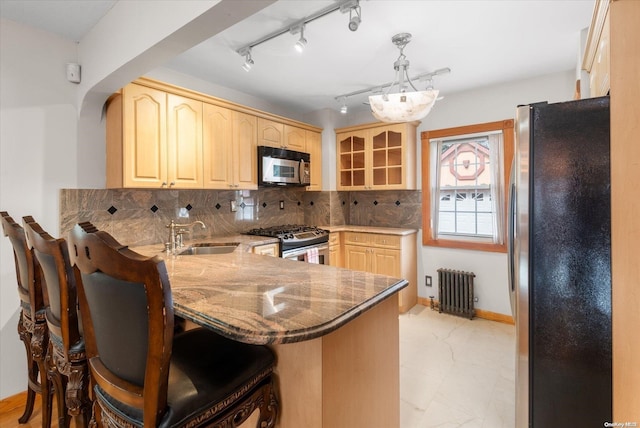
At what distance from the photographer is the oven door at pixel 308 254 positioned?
3.17 metres

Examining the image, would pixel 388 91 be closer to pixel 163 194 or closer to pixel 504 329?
pixel 163 194

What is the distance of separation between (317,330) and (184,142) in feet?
7.68

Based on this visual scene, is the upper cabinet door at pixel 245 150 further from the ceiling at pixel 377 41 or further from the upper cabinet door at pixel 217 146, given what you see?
the ceiling at pixel 377 41

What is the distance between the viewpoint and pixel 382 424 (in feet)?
4.31

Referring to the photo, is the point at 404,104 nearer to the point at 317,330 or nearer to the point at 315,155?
the point at 317,330

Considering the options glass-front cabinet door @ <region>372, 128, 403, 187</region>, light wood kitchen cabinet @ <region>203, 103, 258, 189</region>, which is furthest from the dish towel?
glass-front cabinet door @ <region>372, 128, 403, 187</region>

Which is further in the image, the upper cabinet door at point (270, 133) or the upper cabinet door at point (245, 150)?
the upper cabinet door at point (270, 133)

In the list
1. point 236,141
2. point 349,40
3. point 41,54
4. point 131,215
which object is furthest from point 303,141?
point 41,54

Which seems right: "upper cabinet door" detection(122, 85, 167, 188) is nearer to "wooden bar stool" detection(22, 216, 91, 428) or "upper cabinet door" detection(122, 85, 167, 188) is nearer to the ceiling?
the ceiling

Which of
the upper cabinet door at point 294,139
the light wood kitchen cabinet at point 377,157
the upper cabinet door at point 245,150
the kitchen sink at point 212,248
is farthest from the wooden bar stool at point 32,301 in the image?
the light wood kitchen cabinet at point 377,157

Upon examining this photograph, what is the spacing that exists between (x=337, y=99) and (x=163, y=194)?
2249 mm

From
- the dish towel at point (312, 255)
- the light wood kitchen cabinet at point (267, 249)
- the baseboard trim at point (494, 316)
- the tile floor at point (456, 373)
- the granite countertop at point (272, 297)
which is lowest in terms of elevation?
the tile floor at point (456, 373)

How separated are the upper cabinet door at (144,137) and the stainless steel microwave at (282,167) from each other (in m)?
1.04

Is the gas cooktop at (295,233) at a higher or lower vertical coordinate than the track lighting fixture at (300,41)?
lower
